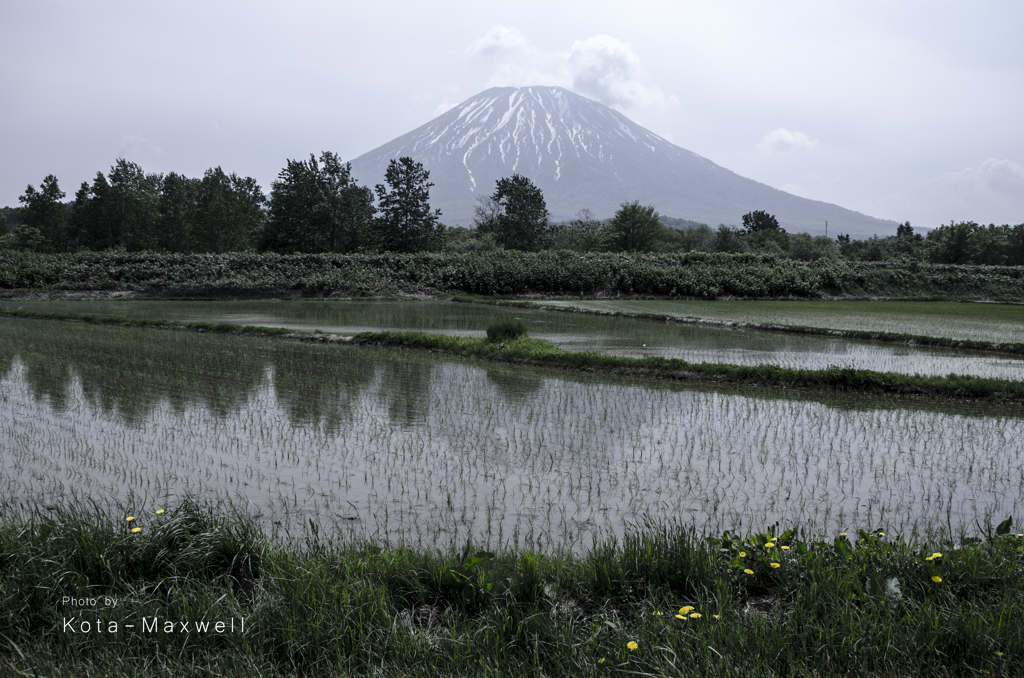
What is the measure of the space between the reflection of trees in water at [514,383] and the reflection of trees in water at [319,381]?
2.32 meters

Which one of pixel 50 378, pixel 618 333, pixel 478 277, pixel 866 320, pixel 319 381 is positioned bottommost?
pixel 50 378

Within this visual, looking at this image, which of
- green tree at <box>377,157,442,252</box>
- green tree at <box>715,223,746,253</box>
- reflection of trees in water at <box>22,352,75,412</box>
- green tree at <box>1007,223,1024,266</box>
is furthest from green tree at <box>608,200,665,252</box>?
reflection of trees in water at <box>22,352,75,412</box>

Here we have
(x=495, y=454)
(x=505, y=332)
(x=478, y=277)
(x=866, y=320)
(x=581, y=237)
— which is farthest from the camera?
(x=581, y=237)

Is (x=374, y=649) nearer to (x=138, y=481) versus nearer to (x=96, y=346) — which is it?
(x=138, y=481)

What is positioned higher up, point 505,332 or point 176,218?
point 176,218

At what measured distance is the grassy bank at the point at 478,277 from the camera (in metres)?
36.0

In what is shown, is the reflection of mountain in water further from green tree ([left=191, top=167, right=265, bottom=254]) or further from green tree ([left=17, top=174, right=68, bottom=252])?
green tree ([left=17, top=174, right=68, bottom=252])

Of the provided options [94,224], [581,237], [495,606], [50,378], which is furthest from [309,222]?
[495,606]

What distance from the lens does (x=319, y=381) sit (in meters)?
11.1

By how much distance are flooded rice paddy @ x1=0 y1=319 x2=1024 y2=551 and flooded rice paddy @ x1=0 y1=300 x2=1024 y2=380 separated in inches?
153

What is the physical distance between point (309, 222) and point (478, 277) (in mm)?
24068

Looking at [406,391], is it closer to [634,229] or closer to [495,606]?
[495,606]

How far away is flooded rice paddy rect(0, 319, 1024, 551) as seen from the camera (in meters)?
5.05

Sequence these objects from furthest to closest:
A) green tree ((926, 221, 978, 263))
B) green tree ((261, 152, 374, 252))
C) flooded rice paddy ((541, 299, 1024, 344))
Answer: green tree ((926, 221, 978, 263)) → green tree ((261, 152, 374, 252)) → flooded rice paddy ((541, 299, 1024, 344))
